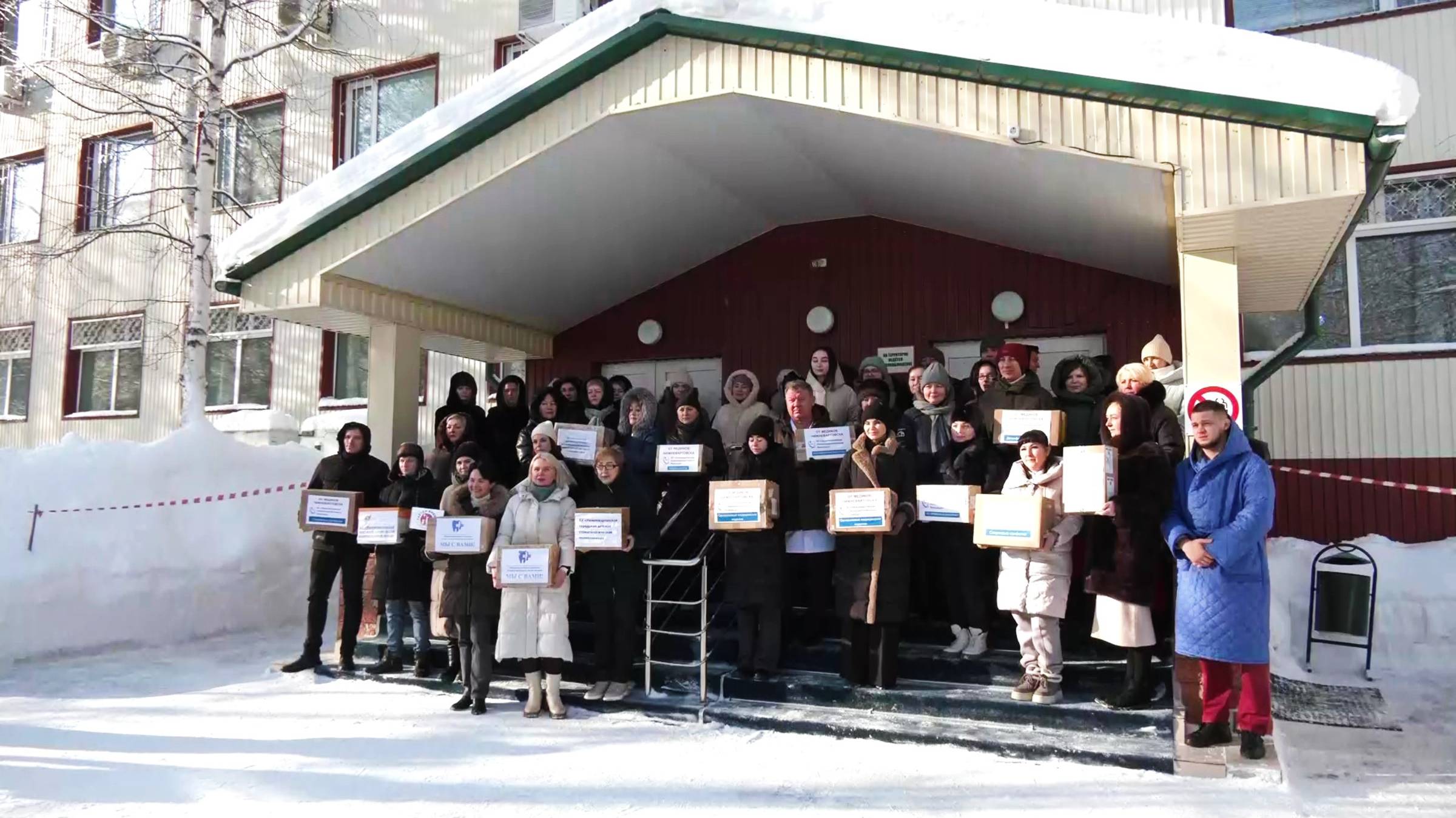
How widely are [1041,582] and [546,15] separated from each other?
10.1 metres

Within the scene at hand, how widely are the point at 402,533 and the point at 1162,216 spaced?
554 centimetres

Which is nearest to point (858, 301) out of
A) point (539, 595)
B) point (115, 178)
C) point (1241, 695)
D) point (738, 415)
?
point (738, 415)

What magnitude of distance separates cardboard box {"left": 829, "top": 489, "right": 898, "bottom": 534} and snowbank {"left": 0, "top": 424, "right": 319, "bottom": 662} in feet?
20.9

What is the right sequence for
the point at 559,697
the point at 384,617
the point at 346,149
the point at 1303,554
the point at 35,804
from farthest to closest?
1. the point at 346,149
2. the point at 1303,554
3. the point at 384,617
4. the point at 559,697
5. the point at 35,804

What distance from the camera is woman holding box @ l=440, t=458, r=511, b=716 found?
5.98 metres

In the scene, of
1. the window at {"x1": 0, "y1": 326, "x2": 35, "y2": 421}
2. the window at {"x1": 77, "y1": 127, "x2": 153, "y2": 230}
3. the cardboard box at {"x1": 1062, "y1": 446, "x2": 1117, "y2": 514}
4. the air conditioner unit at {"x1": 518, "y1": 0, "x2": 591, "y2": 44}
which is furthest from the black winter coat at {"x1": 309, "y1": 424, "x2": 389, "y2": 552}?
the window at {"x1": 0, "y1": 326, "x2": 35, "y2": 421}

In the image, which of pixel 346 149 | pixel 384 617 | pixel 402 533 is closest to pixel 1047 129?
pixel 402 533

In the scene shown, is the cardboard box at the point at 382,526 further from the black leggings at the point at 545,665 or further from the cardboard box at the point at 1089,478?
the cardboard box at the point at 1089,478

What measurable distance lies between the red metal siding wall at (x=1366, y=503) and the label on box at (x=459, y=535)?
724 cm

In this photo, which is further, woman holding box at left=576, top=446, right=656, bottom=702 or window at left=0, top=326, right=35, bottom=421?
window at left=0, top=326, right=35, bottom=421

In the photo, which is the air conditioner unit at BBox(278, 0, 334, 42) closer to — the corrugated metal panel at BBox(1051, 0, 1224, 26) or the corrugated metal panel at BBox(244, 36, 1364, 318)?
the corrugated metal panel at BBox(244, 36, 1364, 318)

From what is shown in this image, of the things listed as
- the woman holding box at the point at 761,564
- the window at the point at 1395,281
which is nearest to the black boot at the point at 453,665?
the woman holding box at the point at 761,564

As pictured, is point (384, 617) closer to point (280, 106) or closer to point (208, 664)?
point (208, 664)

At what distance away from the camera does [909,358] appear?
8883 millimetres
